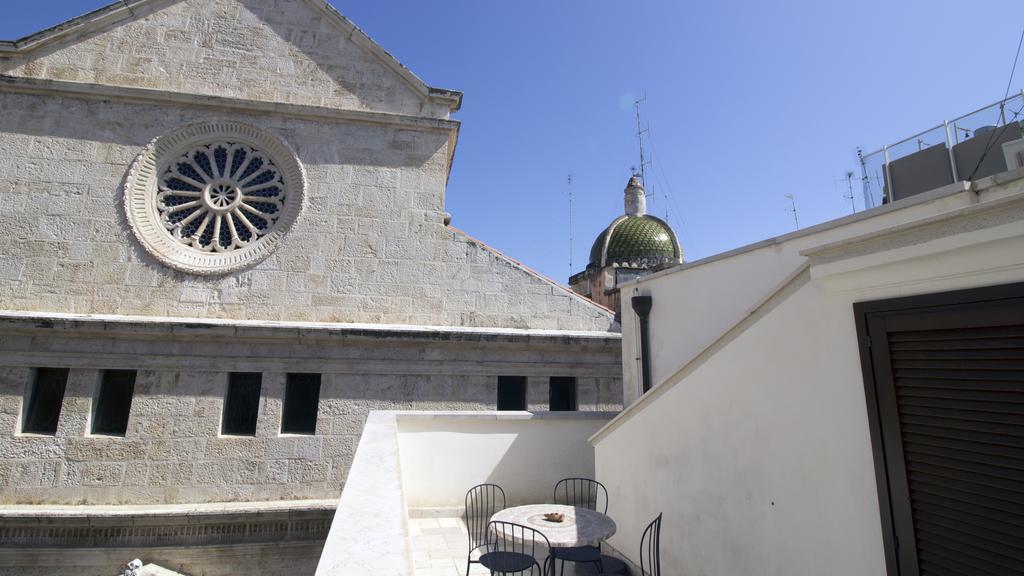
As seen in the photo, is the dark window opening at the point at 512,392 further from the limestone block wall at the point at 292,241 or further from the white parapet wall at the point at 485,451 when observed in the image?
the white parapet wall at the point at 485,451

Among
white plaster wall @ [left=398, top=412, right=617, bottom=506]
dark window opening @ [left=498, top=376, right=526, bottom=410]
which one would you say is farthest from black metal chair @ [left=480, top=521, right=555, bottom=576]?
Answer: dark window opening @ [left=498, top=376, right=526, bottom=410]

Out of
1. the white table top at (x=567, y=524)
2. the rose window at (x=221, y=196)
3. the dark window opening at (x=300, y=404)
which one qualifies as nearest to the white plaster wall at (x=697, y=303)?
the white table top at (x=567, y=524)

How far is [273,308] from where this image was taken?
31.3 ft

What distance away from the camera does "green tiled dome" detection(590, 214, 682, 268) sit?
23.5 m

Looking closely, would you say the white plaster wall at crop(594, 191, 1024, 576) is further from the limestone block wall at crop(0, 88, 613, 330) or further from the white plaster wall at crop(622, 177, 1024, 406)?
the limestone block wall at crop(0, 88, 613, 330)

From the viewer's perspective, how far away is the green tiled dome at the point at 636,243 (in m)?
23.5

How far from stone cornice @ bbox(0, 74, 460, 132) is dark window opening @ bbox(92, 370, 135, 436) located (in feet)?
17.4

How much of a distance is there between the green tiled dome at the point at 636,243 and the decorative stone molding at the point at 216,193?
16.7 m

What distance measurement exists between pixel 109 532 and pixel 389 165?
8.11 m

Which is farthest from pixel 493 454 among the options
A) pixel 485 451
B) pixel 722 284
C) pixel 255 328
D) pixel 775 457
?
pixel 255 328

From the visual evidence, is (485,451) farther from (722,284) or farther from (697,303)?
(722,284)

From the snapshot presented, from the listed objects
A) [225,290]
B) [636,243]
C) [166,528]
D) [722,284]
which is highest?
[636,243]

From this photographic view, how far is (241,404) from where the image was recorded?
9195 mm

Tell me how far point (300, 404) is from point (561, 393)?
509 cm
